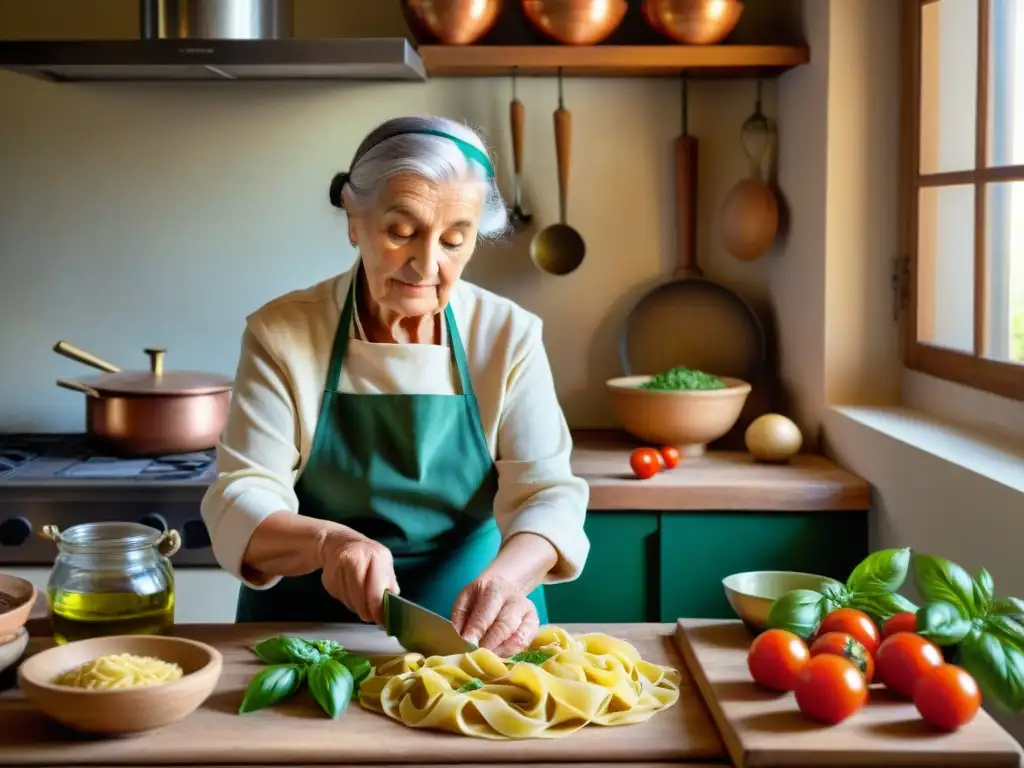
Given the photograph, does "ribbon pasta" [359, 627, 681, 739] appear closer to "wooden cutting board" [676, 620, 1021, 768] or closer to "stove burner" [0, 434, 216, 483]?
"wooden cutting board" [676, 620, 1021, 768]

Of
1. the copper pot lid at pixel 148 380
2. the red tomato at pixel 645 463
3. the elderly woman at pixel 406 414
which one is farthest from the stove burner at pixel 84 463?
the red tomato at pixel 645 463

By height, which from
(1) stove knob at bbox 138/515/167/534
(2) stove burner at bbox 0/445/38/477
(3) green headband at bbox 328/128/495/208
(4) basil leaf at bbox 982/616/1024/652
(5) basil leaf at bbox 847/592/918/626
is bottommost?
(1) stove knob at bbox 138/515/167/534

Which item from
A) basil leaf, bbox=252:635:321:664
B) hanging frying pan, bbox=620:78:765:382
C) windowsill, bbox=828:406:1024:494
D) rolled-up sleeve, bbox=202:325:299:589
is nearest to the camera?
basil leaf, bbox=252:635:321:664

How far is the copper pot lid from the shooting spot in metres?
2.54

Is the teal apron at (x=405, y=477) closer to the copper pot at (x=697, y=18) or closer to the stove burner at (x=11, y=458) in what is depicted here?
the stove burner at (x=11, y=458)

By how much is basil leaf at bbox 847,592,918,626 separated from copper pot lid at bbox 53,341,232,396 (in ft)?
5.25

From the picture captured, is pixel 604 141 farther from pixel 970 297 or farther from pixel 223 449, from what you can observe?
pixel 223 449

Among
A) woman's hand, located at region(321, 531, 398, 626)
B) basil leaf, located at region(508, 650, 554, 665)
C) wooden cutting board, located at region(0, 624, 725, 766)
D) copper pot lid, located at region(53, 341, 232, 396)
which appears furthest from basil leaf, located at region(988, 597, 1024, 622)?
copper pot lid, located at region(53, 341, 232, 396)

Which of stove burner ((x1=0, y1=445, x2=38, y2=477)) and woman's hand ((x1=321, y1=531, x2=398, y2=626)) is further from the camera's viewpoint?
stove burner ((x1=0, y1=445, x2=38, y2=477))

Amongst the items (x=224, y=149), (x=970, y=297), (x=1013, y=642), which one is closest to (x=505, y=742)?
(x=1013, y=642)

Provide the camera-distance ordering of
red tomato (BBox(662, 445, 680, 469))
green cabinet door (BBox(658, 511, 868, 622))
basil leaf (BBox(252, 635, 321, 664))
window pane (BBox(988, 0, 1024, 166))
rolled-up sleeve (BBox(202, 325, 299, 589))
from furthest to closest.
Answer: red tomato (BBox(662, 445, 680, 469)) < green cabinet door (BBox(658, 511, 868, 622)) < window pane (BBox(988, 0, 1024, 166)) < rolled-up sleeve (BBox(202, 325, 299, 589)) < basil leaf (BBox(252, 635, 321, 664))

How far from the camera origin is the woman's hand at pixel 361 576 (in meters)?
1.39

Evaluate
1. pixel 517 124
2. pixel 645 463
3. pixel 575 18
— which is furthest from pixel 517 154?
pixel 645 463

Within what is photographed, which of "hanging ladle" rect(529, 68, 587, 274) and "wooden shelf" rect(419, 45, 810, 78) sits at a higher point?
"wooden shelf" rect(419, 45, 810, 78)
